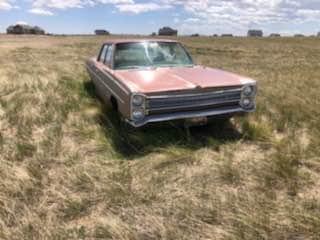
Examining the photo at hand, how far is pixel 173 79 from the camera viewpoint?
5113 millimetres

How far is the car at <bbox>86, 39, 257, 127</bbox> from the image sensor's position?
4617 mm

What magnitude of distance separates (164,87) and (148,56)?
4.97 feet

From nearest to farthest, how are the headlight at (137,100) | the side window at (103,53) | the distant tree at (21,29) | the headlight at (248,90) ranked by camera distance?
the headlight at (137,100)
the headlight at (248,90)
the side window at (103,53)
the distant tree at (21,29)

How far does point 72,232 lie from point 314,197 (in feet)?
7.33

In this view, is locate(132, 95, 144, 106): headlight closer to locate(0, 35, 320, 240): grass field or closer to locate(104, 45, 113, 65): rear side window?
locate(0, 35, 320, 240): grass field

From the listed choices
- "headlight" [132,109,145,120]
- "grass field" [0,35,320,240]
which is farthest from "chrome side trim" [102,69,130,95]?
"grass field" [0,35,320,240]

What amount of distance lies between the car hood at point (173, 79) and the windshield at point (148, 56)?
0.24 meters

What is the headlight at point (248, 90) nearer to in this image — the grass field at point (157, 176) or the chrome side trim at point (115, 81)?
the grass field at point (157, 176)

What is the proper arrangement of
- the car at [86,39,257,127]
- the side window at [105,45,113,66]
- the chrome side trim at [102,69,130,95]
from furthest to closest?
1. the side window at [105,45,113,66]
2. the chrome side trim at [102,69,130,95]
3. the car at [86,39,257,127]

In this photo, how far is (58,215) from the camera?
128 inches

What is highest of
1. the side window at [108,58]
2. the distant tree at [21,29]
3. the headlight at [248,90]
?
the distant tree at [21,29]

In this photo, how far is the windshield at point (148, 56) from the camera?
5.93 meters

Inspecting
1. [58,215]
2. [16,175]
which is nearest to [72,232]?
[58,215]

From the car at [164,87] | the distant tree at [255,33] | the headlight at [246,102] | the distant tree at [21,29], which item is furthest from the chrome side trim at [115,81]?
the distant tree at [255,33]
